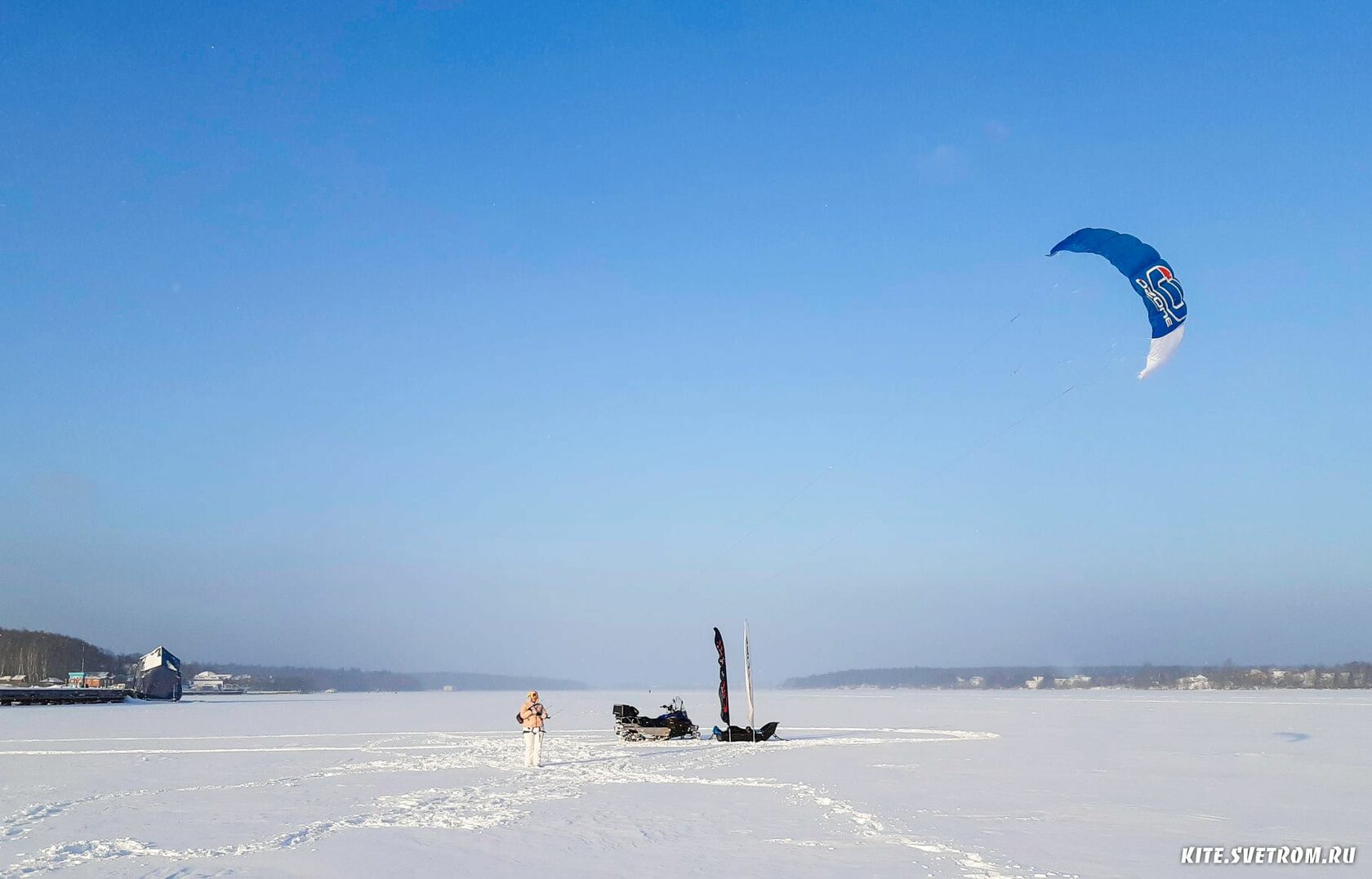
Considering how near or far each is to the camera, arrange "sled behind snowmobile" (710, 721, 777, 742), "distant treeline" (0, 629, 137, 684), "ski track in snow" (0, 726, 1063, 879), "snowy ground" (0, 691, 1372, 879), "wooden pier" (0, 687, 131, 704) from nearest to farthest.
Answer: "snowy ground" (0, 691, 1372, 879), "ski track in snow" (0, 726, 1063, 879), "sled behind snowmobile" (710, 721, 777, 742), "wooden pier" (0, 687, 131, 704), "distant treeline" (0, 629, 137, 684)

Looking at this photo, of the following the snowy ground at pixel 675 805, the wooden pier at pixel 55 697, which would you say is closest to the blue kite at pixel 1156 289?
the snowy ground at pixel 675 805

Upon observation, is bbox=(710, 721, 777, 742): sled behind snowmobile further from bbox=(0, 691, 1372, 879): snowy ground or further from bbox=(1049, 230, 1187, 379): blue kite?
bbox=(1049, 230, 1187, 379): blue kite

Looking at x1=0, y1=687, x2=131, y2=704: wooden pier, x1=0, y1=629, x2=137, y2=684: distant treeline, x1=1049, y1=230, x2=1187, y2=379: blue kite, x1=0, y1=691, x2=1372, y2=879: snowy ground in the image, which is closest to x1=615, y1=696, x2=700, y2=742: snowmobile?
x1=0, y1=691, x2=1372, y2=879: snowy ground

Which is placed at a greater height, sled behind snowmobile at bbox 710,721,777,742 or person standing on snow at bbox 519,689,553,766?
person standing on snow at bbox 519,689,553,766

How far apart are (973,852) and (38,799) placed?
11.4 meters

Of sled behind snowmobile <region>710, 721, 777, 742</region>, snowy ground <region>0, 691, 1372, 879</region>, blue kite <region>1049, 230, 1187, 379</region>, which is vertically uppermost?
blue kite <region>1049, 230, 1187, 379</region>

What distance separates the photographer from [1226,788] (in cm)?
1366

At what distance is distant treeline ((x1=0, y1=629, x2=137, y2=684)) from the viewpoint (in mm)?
111188

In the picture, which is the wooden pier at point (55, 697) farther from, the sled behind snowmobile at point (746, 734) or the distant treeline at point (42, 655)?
the distant treeline at point (42, 655)

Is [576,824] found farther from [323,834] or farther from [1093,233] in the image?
[1093,233]

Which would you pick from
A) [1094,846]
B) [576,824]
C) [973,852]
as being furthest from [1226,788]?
[576,824]

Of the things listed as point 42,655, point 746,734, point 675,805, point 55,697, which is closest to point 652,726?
point 746,734

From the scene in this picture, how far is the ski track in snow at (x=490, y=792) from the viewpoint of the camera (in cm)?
886

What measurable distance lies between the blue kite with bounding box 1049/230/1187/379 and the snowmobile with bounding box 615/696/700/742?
13.1 metres
